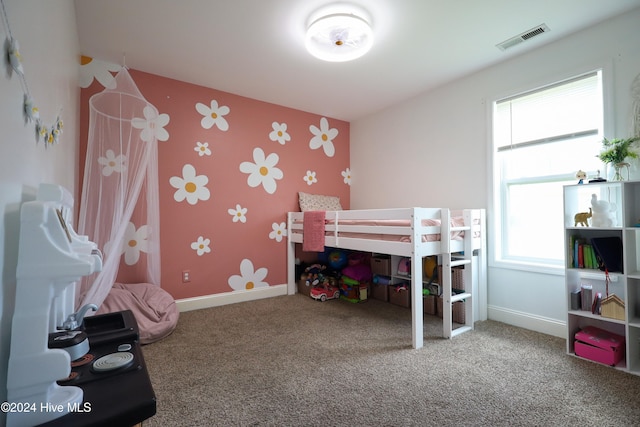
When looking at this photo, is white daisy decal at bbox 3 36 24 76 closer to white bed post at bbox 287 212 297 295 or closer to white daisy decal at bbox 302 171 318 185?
white bed post at bbox 287 212 297 295

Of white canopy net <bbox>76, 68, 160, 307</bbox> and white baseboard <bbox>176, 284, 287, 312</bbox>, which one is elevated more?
white canopy net <bbox>76, 68, 160, 307</bbox>

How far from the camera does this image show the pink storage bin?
195 centimetres

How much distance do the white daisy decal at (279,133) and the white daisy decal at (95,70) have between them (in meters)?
1.66

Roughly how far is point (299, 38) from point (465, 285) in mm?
2557

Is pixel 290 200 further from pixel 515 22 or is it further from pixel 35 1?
pixel 35 1

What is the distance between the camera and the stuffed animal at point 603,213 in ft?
6.63

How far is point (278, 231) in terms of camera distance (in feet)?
12.5

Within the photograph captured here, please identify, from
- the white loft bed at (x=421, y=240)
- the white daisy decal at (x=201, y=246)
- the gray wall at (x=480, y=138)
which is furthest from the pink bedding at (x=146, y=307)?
the gray wall at (x=480, y=138)

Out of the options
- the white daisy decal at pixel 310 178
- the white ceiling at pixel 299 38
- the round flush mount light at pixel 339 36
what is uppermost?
the white ceiling at pixel 299 38

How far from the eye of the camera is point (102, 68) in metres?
2.78

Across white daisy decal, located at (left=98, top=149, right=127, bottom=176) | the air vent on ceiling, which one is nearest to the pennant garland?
white daisy decal, located at (left=98, top=149, right=127, bottom=176)

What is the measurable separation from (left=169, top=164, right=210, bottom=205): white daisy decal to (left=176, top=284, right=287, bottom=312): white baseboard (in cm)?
103

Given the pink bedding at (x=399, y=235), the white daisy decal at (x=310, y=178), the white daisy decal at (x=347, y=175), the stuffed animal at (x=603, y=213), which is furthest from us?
the white daisy decal at (x=347, y=175)

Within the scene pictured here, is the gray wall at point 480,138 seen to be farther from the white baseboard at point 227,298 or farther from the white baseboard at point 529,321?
the white baseboard at point 227,298
